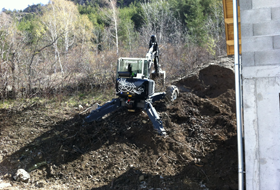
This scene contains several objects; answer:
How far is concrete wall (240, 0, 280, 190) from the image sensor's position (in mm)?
4445

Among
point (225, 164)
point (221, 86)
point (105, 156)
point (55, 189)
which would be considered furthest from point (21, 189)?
point (221, 86)

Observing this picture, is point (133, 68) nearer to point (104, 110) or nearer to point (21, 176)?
point (104, 110)

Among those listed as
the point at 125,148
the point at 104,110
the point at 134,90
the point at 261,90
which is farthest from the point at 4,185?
the point at 261,90

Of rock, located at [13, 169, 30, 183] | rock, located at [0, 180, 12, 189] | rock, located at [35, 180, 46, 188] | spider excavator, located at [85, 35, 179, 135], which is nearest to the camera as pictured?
rock, located at [0, 180, 12, 189]

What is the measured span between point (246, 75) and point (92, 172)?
4.72 metres

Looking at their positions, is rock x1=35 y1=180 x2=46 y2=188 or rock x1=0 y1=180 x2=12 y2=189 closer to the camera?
rock x1=0 y1=180 x2=12 y2=189

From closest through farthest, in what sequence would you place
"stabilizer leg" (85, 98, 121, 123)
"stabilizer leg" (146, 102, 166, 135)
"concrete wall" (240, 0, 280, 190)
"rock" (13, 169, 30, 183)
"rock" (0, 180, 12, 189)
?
"concrete wall" (240, 0, 280, 190) < "rock" (0, 180, 12, 189) < "rock" (13, 169, 30, 183) < "stabilizer leg" (146, 102, 166, 135) < "stabilizer leg" (85, 98, 121, 123)

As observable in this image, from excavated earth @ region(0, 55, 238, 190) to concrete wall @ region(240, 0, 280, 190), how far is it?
1.77 meters

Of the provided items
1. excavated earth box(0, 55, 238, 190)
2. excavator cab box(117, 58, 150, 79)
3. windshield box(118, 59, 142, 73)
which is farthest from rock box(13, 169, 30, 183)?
windshield box(118, 59, 142, 73)

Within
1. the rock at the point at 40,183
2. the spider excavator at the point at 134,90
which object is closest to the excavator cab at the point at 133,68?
the spider excavator at the point at 134,90

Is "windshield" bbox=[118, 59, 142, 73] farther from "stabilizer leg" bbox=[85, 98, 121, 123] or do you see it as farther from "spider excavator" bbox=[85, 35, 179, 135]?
"stabilizer leg" bbox=[85, 98, 121, 123]

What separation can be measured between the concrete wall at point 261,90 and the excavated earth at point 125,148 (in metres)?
1.77

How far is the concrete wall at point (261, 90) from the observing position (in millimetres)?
4445

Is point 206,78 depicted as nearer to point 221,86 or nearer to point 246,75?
point 221,86
